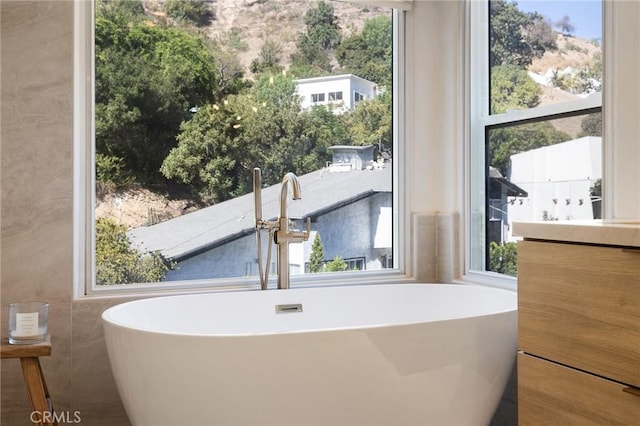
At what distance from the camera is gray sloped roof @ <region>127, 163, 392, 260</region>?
8.27 ft

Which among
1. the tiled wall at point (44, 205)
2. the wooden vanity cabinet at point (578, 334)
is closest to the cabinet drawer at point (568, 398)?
the wooden vanity cabinet at point (578, 334)

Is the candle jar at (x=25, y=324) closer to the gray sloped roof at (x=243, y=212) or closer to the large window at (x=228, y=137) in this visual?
the large window at (x=228, y=137)

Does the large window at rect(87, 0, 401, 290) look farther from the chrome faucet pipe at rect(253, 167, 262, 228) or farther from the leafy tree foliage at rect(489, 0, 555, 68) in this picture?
the leafy tree foliage at rect(489, 0, 555, 68)

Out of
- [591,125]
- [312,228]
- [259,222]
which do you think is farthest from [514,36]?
[259,222]

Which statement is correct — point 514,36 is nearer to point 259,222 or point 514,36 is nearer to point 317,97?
point 317,97

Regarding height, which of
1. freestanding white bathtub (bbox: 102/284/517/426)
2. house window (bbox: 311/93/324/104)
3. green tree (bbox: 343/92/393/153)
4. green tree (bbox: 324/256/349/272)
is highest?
house window (bbox: 311/93/324/104)

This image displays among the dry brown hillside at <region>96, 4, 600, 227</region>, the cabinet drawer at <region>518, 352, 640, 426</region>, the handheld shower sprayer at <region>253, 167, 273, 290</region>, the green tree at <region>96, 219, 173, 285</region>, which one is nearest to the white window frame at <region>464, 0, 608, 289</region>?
the dry brown hillside at <region>96, 4, 600, 227</region>

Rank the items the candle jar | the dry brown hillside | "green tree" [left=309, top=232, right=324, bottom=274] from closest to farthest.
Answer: the candle jar
the dry brown hillside
"green tree" [left=309, top=232, right=324, bottom=274]

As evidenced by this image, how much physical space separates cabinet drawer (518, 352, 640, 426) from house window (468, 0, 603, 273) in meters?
0.89

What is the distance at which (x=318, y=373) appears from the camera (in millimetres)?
1671

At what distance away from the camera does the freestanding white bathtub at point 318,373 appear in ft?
5.33

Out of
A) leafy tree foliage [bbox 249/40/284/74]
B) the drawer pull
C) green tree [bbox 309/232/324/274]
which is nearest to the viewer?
the drawer pull

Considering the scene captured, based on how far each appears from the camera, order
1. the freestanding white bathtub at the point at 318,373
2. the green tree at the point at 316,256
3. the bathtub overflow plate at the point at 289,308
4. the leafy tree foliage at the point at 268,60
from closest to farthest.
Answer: the freestanding white bathtub at the point at 318,373, the bathtub overflow plate at the point at 289,308, the leafy tree foliage at the point at 268,60, the green tree at the point at 316,256

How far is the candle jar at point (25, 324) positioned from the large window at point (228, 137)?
402 millimetres
